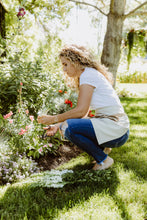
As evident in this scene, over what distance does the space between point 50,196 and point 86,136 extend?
0.64 m

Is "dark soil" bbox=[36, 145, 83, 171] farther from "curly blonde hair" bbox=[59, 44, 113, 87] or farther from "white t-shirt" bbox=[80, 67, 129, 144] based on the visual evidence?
"curly blonde hair" bbox=[59, 44, 113, 87]

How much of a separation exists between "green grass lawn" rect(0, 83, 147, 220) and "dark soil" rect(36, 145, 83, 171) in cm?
38

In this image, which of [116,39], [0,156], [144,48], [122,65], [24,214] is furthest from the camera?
[122,65]

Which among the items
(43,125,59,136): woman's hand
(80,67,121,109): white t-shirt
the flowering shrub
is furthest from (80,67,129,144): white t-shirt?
the flowering shrub

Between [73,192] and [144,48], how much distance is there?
7.56m

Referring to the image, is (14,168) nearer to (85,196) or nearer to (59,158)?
(59,158)

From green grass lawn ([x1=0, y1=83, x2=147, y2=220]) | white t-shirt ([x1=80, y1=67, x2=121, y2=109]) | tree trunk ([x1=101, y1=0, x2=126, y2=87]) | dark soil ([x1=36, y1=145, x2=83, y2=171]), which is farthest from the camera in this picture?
tree trunk ([x1=101, y1=0, x2=126, y2=87])

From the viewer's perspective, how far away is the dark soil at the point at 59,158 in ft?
9.20

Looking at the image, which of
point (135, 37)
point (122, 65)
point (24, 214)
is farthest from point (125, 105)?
point (122, 65)

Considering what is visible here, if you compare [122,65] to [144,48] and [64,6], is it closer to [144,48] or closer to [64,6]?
[144,48]

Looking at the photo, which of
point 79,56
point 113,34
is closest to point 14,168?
point 79,56

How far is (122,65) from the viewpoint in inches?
551

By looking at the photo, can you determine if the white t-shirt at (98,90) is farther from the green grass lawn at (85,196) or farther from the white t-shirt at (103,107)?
the green grass lawn at (85,196)

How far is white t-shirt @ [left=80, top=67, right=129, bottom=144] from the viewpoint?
2.11 m
